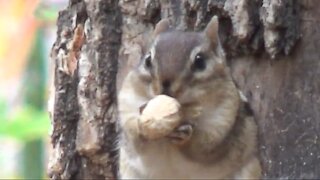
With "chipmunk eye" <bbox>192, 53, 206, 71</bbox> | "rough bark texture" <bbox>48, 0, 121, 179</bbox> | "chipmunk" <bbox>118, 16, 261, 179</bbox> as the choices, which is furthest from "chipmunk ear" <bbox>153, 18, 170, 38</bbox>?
"rough bark texture" <bbox>48, 0, 121, 179</bbox>

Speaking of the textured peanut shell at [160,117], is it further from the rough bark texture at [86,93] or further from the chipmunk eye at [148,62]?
the rough bark texture at [86,93]

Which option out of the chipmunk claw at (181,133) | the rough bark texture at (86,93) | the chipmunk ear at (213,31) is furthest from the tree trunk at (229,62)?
the chipmunk claw at (181,133)

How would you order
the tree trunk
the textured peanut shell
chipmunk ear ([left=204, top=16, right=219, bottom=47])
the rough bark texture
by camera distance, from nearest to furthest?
the textured peanut shell < chipmunk ear ([left=204, top=16, right=219, bottom=47]) < the tree trunk < the rough bark texture

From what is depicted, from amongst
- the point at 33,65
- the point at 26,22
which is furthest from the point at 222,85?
the point at 33,65

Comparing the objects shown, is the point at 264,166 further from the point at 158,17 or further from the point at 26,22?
the point at 26,22

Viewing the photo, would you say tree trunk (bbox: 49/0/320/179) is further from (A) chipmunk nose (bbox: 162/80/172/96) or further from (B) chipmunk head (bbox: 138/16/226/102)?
(A) chipmunk nose (bbox: 162/80/172/96)

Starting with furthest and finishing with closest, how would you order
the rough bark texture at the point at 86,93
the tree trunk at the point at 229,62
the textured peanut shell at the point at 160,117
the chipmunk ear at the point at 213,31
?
the rough bark texture at the point at 86,93 → the tree trunk at the point at 229,62 → the chipmunk ear at the point at 213,31 → the textured peanut shell at the point at 160,117

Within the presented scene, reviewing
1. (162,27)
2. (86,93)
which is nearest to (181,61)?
(162,27)
